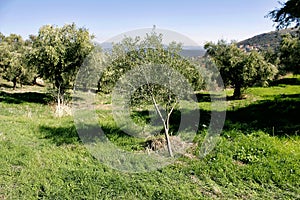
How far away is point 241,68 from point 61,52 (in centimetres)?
1578

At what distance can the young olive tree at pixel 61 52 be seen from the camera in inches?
753

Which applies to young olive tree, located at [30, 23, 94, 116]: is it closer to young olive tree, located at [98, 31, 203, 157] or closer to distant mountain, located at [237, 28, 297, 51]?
young olive tree, located at [98, 31, 203, 157]

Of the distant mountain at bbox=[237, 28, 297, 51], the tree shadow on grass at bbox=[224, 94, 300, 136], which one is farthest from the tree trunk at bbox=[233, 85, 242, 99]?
the tree shadow on grass at bbox=[224, 94, 300, 136]

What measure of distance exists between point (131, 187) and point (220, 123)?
22.3ft

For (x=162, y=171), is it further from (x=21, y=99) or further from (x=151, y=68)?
(x=21, y=99)

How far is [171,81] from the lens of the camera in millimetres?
8367

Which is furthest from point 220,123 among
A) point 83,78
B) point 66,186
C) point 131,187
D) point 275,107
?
point 83,78

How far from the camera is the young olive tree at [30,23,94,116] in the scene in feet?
62.7

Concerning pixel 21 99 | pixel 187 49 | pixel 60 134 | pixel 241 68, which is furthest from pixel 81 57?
pixel 241 68

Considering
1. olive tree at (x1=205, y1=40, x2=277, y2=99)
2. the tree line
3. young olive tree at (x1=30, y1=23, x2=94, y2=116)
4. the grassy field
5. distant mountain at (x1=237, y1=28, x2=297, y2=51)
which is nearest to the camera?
the grassy field

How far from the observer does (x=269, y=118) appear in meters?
12.9

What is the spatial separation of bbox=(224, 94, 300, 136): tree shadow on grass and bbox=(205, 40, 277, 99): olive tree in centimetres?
608

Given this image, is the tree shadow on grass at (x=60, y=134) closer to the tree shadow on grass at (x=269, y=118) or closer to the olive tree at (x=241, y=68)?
the tree shadow on grass at (x=269, y=118)

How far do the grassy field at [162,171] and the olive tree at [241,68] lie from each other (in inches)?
474
